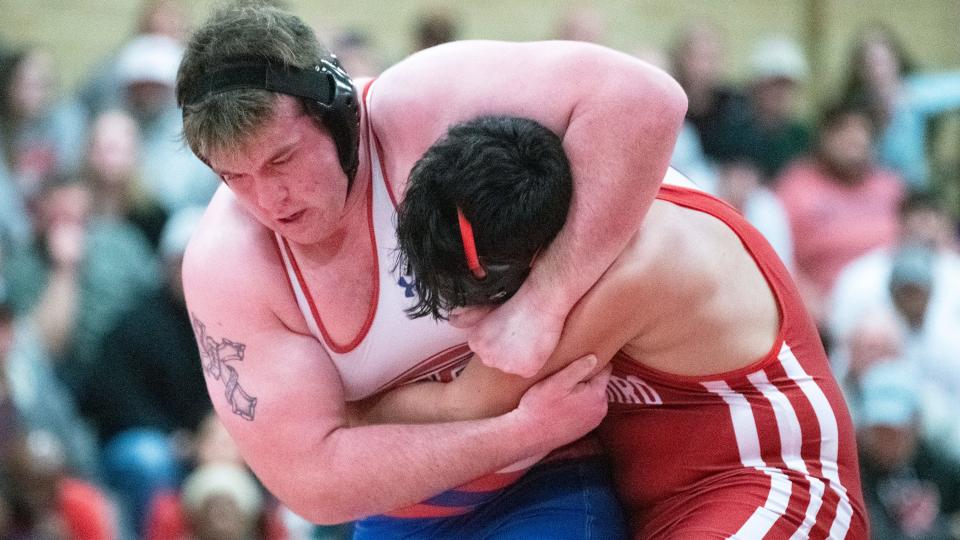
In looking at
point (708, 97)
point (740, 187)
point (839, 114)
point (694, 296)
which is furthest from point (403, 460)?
point (839, 114)

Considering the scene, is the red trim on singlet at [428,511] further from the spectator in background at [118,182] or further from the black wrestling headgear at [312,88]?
the spectator in background at [118,182]

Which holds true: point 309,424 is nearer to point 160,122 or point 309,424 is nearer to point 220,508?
point 220,508

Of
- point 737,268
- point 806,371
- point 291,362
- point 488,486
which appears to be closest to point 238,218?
point 291,362

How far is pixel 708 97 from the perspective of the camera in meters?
7.27

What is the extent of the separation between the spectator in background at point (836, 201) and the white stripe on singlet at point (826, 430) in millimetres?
3744

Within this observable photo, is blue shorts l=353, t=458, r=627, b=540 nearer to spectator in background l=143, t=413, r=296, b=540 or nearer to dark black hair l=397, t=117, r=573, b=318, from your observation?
dark black hair l=397, t=117, r=573, b=318

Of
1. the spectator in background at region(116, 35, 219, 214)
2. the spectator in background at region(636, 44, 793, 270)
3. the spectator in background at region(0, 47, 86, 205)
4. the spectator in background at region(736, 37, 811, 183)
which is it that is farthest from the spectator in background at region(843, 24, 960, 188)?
the spectator in background at region(0, 47, 86, 205)

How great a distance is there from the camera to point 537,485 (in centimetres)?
336

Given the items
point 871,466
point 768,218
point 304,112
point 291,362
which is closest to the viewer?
point 304,112

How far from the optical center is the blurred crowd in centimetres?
539

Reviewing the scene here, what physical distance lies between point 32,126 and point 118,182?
54 centimetres

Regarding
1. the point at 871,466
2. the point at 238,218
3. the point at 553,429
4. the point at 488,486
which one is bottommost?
the point at 871,466

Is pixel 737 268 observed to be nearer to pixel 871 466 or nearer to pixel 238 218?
pixel 238 218

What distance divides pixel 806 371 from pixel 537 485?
685mm
